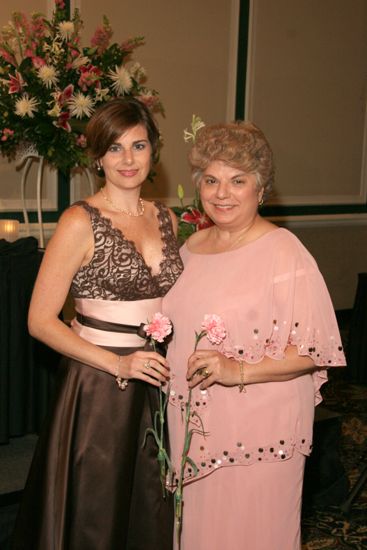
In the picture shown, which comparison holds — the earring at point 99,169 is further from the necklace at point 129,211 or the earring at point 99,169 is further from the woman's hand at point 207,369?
the woman's hand at point 207,369

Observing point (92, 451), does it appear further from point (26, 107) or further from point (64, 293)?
point (26, 107)

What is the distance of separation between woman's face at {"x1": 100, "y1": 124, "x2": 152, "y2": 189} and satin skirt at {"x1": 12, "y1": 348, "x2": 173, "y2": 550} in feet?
1.59

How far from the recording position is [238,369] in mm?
2074

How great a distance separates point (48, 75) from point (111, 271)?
197 centimetres

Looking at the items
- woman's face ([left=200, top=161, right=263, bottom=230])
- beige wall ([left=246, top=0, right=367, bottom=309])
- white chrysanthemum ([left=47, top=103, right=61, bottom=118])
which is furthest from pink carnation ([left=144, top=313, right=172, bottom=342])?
beige wall ([left=246, top=0, right=367, bottom=309])

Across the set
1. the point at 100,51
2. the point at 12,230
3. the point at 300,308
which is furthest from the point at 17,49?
the point at 300,308

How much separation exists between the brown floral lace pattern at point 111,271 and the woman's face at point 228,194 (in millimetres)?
253

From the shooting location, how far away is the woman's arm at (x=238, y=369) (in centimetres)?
200

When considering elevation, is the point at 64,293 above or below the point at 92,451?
above

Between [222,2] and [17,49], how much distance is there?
266 cm

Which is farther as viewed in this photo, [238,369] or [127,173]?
[127,173]

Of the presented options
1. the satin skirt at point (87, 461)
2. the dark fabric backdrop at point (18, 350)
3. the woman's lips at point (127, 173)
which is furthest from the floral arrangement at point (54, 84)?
the satin skirt at point (87, 461)

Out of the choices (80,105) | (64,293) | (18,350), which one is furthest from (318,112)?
(64,293)

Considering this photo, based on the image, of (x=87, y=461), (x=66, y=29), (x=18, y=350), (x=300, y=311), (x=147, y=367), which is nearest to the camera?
(x=147, y=367)
